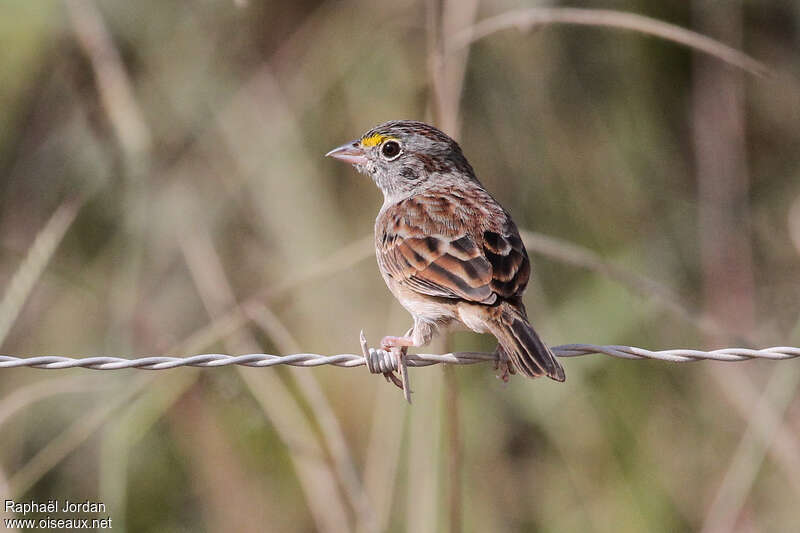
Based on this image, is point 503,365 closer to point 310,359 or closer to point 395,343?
point 395,343

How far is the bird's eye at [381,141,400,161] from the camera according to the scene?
200 inches

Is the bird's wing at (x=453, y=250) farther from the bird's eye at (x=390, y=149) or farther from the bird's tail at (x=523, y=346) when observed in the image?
the bird's eye at (x=390, y=149)

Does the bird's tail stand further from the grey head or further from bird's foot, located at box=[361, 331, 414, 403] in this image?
the grey head

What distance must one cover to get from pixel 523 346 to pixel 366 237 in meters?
1.50

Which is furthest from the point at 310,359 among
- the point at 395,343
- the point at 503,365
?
the point at 503,365

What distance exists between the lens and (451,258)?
397 centimetres

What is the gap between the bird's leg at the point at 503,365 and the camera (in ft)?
13.1

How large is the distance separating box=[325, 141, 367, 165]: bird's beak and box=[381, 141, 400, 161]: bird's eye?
0.35 feet

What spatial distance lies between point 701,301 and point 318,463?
2935 millimetres

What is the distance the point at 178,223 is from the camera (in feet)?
18.4

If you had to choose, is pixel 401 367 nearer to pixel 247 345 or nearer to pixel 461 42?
pixel 247 345

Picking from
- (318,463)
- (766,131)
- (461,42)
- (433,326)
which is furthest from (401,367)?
(766,131)

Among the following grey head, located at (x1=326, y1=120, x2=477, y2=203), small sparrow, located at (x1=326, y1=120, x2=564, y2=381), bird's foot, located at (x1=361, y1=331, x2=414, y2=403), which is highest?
grey head, located at (x1=326, y1=120, x2=477, y2=203)

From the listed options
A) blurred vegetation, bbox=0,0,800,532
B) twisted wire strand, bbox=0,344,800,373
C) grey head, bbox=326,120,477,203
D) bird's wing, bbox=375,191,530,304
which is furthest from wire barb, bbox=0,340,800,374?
grey head, bbox=326,120,477,203
